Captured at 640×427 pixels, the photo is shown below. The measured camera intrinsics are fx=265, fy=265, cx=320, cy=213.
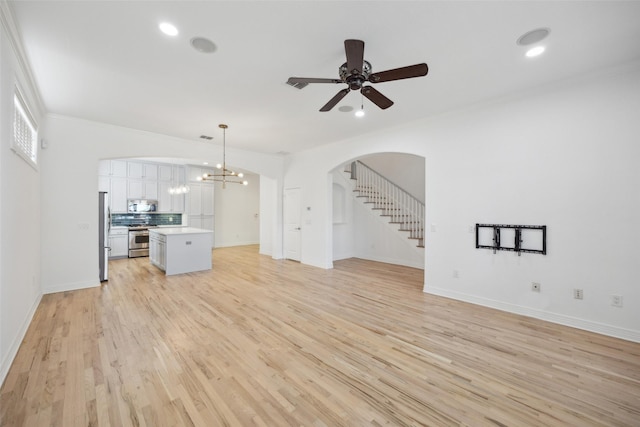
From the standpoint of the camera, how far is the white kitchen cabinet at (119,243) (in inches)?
300

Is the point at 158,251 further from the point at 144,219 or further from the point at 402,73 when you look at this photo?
the point at 402,73

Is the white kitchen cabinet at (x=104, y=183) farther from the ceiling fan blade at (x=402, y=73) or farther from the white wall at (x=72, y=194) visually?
the ceiling fan blade at (x=402, y=73)

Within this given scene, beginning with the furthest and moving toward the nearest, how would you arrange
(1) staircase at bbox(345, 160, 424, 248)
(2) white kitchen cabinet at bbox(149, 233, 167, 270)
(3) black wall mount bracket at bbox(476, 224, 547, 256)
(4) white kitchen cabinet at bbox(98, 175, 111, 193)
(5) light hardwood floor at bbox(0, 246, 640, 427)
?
1. (4) white kitchen cabinet at bbox(98, 175, 111, 193)
2. (1) staircase at bbox(345, 160, 424, 248)
3. (2) white kitchen cabinet at bbox(149, 233, 167, 270)
4. (3) black wall mount bracket at bbox(476, 224, 547, 256)
5. (5) light hardwood floor at bbox(0, 246, 640, 427)

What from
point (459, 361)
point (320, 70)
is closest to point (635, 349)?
point (459, 361)

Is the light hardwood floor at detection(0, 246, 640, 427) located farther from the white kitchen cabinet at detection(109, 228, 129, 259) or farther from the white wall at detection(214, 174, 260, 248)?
the white wall at detection(214, 174, 260, 248)

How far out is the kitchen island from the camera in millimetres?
5699

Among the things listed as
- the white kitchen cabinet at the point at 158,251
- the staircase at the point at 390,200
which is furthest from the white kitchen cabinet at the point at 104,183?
the staircase at the point at 390,200

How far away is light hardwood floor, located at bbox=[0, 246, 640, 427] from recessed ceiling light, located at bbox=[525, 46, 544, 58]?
306 centimetres

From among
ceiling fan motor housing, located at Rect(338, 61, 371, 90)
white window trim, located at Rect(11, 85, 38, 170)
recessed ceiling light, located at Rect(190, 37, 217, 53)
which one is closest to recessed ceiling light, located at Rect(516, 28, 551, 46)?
ceiling fan motor housing, located at Rect(338, 61, 371, 90)

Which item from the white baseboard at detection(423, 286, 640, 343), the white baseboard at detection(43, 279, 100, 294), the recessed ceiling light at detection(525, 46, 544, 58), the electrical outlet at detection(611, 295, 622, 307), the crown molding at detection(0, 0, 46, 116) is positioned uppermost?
the recessed ceiling light at detection(525, 46, 544, 58)

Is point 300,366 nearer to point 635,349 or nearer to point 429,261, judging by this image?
point 429,261

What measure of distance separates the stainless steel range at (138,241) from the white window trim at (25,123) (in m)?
4.30

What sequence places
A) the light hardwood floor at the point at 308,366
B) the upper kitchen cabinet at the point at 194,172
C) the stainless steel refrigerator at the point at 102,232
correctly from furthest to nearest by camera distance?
the upper kitchen cabinet at the point at 194,172 → the stainless steel refrigerator at the point at 102,232 → the light hardwood floor at the point at 308,366

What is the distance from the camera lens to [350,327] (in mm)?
3209
